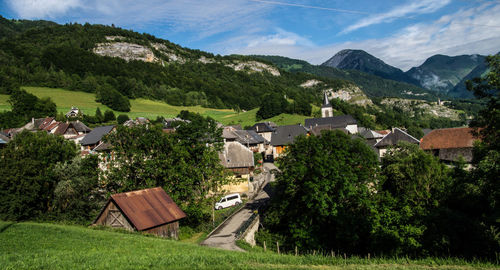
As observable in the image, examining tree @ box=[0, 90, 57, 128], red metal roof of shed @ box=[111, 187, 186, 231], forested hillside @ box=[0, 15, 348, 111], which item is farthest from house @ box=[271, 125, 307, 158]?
tree @ box=[0, 90, 57, 128]

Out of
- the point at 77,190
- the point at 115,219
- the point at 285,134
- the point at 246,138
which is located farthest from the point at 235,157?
the point at 285,134

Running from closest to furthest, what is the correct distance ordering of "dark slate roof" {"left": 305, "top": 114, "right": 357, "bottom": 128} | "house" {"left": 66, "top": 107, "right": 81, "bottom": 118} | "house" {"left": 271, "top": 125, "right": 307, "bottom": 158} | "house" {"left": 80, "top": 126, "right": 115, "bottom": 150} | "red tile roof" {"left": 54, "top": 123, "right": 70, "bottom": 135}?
"house" {"left": 80, "top": 126, "right": 115, "bottom": 150}, "red tile roof" {"left": 54, "top": 123, "right": 70, "bottom": 135}, "house" {"left": 271, "top": 125, "right": 307, "bottom": 158}, "house" {"left": 66, "top": 107, "right": 81, "bottom": 118}, "dark slate roof" {"left": 305, "top": 114, "right": 357, "bottom": 128}

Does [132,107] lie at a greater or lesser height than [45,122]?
greater

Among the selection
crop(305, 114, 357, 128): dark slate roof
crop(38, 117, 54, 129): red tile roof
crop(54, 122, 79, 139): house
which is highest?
crop(305, 114, 357, 128): dark slate roof

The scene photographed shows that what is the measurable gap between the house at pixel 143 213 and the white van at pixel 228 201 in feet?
35.4

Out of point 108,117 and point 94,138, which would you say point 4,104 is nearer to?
point 108,117

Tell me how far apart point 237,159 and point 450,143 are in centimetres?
3059

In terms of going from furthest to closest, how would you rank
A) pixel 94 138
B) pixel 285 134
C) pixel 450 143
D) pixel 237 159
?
pixel 285 134, pixel 94 138, pixel 237 159, pixel 450 143

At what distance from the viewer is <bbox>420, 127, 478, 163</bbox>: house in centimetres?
4007

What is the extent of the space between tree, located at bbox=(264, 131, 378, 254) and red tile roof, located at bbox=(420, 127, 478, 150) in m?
23.6

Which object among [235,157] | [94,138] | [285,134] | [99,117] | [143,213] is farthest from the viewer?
[99,117]

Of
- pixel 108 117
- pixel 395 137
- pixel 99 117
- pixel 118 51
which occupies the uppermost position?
pixel 118 51

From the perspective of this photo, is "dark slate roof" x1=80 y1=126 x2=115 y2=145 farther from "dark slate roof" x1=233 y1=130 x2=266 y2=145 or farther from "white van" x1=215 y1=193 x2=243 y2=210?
"white van" x1=215 y1=193 x2=243 y2=210

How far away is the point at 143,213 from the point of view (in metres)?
21.8
